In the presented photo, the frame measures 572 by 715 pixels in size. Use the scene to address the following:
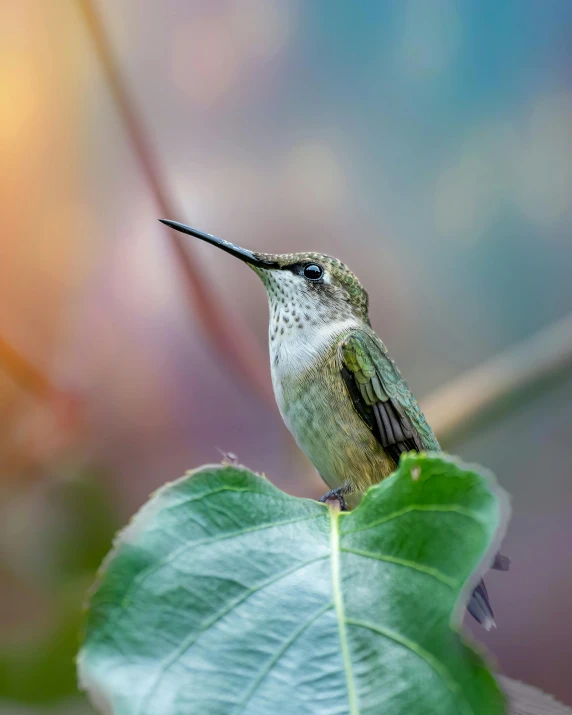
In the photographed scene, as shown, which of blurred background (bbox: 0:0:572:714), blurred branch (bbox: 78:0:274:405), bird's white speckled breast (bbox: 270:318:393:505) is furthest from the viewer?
blurred background (bbox: 0:0:572:714)

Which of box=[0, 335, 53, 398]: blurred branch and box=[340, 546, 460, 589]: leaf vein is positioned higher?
box=[0, 335, 53, 398]: blurred branch

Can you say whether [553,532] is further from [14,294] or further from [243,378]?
[14,294]

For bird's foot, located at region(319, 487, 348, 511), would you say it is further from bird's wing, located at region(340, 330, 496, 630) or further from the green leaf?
the green leaf

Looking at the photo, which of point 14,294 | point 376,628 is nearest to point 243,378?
point 14,294

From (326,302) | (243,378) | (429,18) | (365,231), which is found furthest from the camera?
(365,231)

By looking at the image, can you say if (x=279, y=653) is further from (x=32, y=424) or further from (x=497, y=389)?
(x=32, y=424)

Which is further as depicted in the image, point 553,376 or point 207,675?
point 553,376

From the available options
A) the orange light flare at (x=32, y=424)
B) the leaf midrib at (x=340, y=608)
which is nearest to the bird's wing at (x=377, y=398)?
the leaf midrib at (x=340, y=608)

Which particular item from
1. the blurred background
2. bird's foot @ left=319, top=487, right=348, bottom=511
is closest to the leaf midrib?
bird's foot @ left=319, top=487, right=348, bottom=511
